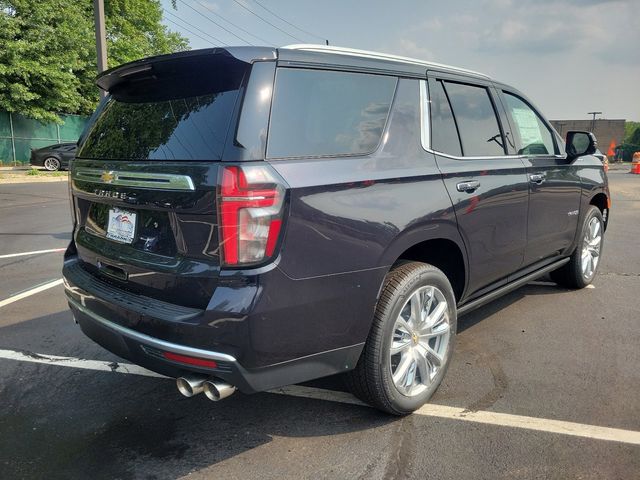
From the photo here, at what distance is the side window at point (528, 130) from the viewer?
13.4ft

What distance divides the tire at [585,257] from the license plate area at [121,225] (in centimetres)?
410

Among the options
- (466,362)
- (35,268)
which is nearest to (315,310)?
(466,362)

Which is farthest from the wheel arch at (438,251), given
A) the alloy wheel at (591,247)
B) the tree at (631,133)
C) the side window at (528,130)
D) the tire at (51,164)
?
the tree at (631,133)

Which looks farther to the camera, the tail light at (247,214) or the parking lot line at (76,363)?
the parking lot line at (76,363)

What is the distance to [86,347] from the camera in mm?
3951

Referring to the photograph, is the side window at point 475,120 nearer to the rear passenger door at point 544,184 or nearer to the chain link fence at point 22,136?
the rear passenger door at point 544,184

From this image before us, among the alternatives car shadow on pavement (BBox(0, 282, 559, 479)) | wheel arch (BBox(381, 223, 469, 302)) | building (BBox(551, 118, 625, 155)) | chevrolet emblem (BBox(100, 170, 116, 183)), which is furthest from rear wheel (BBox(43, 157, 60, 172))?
building (BBox(551, 118, 625, 155))

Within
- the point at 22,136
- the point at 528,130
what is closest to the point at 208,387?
the point at 528,130

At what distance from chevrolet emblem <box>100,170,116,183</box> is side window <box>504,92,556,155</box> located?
293cm

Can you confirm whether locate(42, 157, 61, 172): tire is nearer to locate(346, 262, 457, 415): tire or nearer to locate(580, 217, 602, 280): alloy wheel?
locate(580, 217, 602, 280): alloy wheel

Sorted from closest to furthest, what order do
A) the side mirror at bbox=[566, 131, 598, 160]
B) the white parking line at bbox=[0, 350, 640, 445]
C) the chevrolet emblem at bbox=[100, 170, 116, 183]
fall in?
the chevrolet emblem at bbox=[100, 170, 116, 183], the white parking line at bbox=[0, 350, 640, 445], the side mirror at bbox=[566, 131, 598, 160]

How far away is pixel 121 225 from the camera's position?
8.71 feet

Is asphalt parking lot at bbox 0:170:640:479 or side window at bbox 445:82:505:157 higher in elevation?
side window at bbox 445:82:505:157

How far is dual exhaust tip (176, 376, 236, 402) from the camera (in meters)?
2.31
